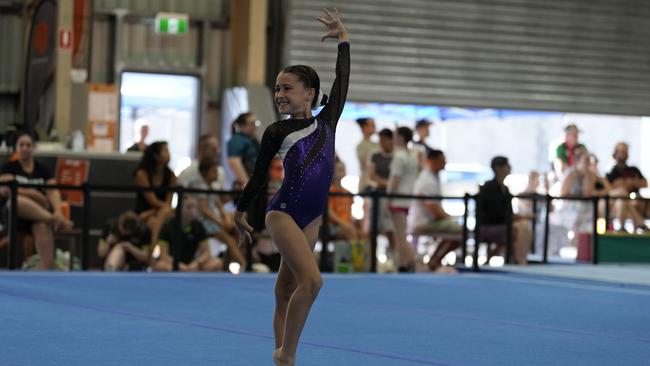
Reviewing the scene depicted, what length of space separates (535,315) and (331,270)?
440 cm

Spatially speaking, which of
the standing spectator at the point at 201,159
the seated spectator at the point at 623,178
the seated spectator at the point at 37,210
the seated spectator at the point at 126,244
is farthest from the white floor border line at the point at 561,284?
the seated spectator at the point at 37,210

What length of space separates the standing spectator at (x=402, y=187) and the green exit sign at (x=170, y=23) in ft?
16.4

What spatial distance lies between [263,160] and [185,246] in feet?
23.1

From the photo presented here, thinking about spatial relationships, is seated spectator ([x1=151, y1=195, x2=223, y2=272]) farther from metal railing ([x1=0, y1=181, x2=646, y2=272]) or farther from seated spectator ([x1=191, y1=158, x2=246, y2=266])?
metal railing ([x1=0, y1=181, x2=646, y2=272])

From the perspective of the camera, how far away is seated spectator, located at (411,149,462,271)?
1275 cm

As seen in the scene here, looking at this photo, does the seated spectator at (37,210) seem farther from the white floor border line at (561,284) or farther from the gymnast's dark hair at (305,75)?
the gymnast's dark hair at (305,75)

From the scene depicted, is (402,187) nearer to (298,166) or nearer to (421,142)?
(421,142)

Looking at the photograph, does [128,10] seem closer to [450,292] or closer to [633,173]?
[633,173]

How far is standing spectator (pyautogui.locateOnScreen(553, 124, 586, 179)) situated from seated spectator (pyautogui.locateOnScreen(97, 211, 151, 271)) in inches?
240

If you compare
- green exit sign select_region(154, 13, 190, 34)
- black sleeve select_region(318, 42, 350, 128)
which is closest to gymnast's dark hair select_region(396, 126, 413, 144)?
green exit sign select_region(154, 13, 190, 34)

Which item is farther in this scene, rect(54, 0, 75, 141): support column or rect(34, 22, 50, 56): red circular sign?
rect(34, 22, 50, 56): red circular sign

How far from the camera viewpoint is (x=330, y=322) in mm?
6996

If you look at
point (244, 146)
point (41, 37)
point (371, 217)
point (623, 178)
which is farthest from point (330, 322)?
point (41, 37)

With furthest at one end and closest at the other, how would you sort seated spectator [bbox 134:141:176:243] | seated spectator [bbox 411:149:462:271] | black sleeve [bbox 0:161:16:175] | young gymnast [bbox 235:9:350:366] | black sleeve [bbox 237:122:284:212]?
1. seated spectator [bbox 411:149:462:271]
2. seated spectator [bbox 134:141:176:243]
3. black sleeve [bbox 0:161:16:175]
4. black sleeve [bbox 237:122:284:212]
5. young gymnast [bbox 235:9:350:366]
